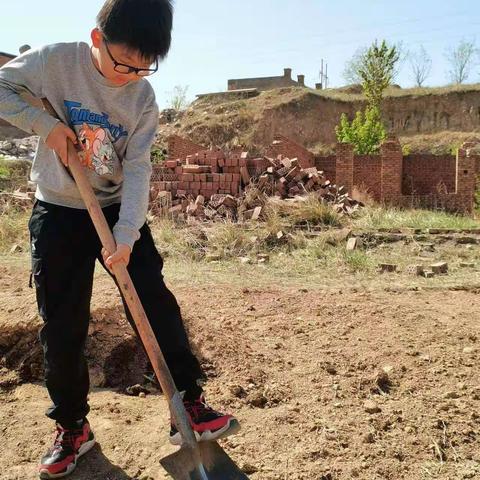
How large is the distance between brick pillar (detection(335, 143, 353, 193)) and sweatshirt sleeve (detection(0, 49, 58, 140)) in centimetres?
1261

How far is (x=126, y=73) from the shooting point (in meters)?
1.80

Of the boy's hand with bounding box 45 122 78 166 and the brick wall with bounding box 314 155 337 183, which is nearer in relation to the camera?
the boy's hand with bounding box 45 122 78 166

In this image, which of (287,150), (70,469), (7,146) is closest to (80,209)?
(70,469)

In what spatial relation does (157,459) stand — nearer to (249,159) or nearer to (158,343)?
(158,343)

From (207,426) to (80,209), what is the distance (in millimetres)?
866

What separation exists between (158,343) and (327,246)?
486 cm

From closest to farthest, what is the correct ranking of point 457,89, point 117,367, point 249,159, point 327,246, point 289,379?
1. point 289,379
2. point 117,367
3. point 327,246
4. point 249,159
5. point 457,89

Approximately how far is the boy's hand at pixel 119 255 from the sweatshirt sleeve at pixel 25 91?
45cm

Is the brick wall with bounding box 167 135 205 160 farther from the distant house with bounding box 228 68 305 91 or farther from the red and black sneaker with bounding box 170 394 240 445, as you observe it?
the distant house with bounding box 228 68 305 91

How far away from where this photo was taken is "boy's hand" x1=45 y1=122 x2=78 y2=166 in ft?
5.94

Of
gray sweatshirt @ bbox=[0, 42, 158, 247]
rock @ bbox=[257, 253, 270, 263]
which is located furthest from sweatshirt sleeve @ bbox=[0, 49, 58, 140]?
rock @ bbox=[257, 253, 270, 263]

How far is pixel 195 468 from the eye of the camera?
176 centimetres

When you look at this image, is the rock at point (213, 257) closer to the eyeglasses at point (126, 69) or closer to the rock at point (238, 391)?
the rock at point (238, 391)

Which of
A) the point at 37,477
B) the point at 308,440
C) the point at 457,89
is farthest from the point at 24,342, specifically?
the point at 457,89
